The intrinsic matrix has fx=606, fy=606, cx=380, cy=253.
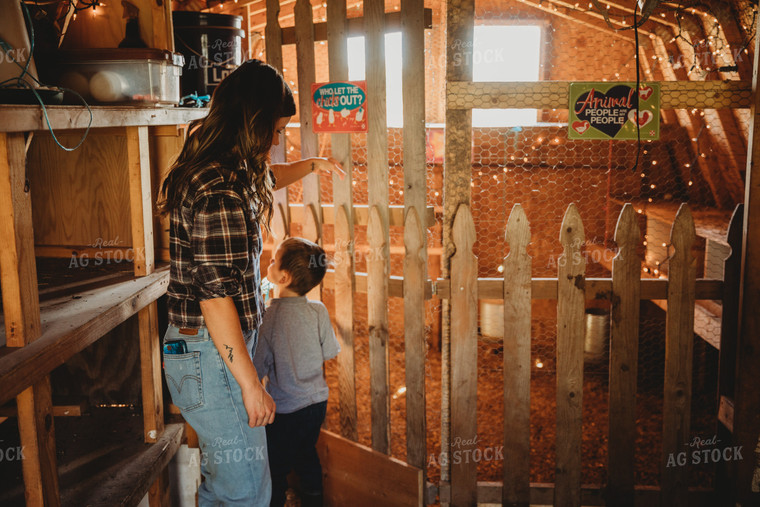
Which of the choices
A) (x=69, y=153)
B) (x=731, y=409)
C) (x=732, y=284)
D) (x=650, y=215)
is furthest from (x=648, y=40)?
(x=69, y=153)

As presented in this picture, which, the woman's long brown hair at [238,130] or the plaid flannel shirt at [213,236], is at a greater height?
the woman's long brown hair at [238,130]

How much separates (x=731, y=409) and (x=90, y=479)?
2692 millimetres

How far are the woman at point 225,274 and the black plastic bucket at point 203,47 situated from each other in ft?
3.79

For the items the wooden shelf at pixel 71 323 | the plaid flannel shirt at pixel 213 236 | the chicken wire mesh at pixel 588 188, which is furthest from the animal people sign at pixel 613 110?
the wooden shelf at pixel 71 323

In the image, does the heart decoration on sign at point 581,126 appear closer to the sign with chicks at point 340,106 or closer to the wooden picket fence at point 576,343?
the wooden picket fence at point 576,343

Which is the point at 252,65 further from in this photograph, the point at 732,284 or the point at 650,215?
the point at 650,215

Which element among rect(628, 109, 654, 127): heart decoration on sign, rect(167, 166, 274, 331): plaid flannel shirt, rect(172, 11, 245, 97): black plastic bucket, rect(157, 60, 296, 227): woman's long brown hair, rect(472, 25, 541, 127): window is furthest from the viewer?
rect(472, 25, 541, 127): window

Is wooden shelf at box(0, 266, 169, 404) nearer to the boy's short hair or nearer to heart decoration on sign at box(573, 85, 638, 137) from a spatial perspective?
the boy's short hair

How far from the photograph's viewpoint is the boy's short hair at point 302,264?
2492mm

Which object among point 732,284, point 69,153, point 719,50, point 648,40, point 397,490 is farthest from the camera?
point 648,40

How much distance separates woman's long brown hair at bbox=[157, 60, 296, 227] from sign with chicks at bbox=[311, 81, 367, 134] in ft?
2.90

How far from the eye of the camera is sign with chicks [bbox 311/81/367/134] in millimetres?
2744

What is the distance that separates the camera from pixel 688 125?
5129mm

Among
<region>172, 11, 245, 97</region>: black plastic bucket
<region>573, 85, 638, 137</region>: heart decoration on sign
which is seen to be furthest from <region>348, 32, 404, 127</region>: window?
<region>573, 85, 638, 137</region>: heart decoration on sign
